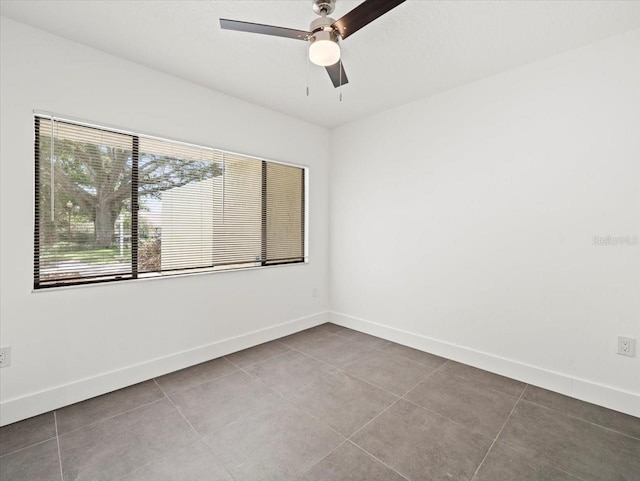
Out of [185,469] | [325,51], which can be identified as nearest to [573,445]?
[185,469]

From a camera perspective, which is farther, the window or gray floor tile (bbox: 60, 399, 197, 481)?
the window

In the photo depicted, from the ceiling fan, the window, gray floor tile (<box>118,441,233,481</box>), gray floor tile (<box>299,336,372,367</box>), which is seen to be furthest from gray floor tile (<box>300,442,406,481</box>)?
the ceiling fan

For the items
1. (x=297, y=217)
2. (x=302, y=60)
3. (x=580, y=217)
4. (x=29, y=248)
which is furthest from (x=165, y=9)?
(x=580, y=217)

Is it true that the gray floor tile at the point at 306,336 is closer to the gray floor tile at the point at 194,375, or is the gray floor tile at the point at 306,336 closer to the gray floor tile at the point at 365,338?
the gray floor tile at the point at 365,338

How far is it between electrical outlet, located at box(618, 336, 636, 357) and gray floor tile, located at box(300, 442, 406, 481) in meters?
1.90

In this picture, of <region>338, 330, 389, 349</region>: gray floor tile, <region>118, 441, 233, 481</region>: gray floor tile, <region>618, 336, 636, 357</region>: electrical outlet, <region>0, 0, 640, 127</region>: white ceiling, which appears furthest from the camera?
<region>338, 330, 389, 349</region>: gray floor tile

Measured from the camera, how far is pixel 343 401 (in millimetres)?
2311

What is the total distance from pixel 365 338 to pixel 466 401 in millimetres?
1449

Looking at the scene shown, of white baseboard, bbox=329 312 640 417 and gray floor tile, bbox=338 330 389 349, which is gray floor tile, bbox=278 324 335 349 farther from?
white baseboard, bbox=329 312 640 417

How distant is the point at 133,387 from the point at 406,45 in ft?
11.3

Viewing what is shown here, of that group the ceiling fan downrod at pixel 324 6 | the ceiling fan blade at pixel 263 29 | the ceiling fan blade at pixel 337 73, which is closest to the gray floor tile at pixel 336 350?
the ceiling fan blade at pixel 337 73

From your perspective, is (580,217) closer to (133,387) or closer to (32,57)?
(133,387)

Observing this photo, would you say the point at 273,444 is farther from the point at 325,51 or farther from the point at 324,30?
the point at 324,30

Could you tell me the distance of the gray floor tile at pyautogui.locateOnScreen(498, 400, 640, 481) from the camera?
Answer: 5.44 feet
